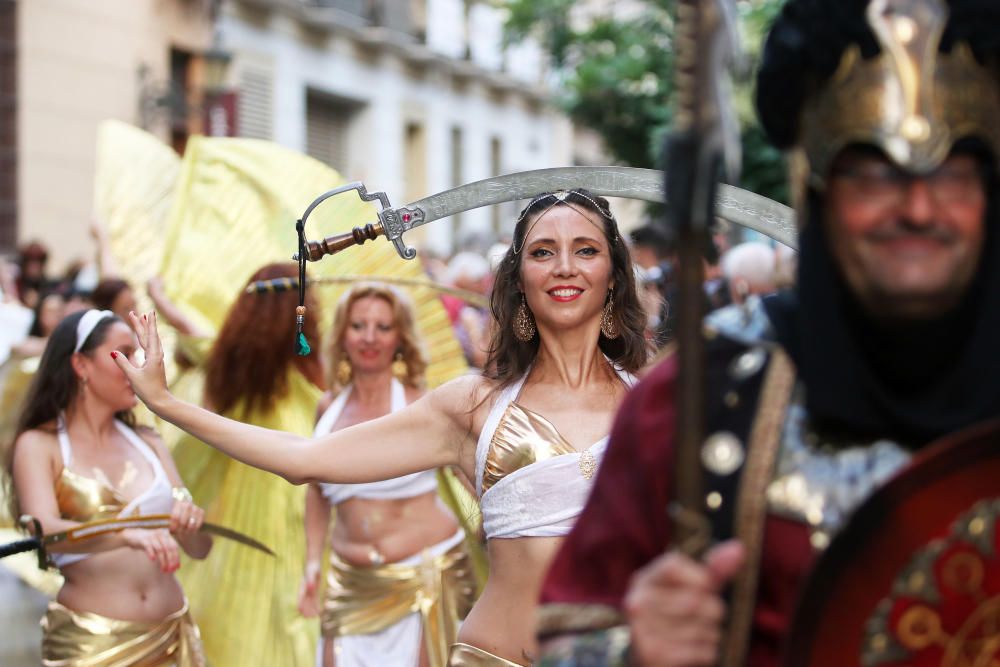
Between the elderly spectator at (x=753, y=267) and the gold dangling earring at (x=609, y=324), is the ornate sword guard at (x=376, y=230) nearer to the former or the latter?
the gold dangling earring at (x=609, y=324)

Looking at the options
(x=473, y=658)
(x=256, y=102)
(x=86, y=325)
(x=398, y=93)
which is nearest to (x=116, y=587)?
(x=86, y=325)

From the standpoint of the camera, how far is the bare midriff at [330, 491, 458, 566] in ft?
21.5

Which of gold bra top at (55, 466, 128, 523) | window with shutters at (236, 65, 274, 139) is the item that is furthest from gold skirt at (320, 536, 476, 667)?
window with shutters at (236, 65, 274, 139)

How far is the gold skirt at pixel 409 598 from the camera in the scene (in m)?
6.45

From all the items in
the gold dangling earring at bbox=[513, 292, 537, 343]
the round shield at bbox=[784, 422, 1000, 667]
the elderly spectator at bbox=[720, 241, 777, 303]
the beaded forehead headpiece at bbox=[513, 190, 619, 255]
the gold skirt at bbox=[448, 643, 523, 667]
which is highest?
the beaded forehead headpiece at bbox=[513, 190, 619, 255]

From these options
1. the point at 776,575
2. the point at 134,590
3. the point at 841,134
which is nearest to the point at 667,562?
the point at 776,575

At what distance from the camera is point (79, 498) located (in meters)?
5.78

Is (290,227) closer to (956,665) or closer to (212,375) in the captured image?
(212,375)

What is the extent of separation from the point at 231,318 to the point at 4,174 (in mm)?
11098

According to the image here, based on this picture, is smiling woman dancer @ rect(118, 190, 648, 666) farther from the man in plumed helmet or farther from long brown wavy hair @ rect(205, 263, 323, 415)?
long brown wavy hair @ rect(205, 263, 323, 415)

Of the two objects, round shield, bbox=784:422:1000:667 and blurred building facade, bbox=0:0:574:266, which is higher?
blurred building facade, bbox=0:0:574:266

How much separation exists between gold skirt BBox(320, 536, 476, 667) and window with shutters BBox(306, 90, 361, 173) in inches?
828

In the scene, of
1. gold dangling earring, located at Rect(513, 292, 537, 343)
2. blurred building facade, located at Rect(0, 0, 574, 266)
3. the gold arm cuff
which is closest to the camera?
gold dangling earring, located at Rect(513, 292, 537, 343)

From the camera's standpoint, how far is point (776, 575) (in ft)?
7.45
